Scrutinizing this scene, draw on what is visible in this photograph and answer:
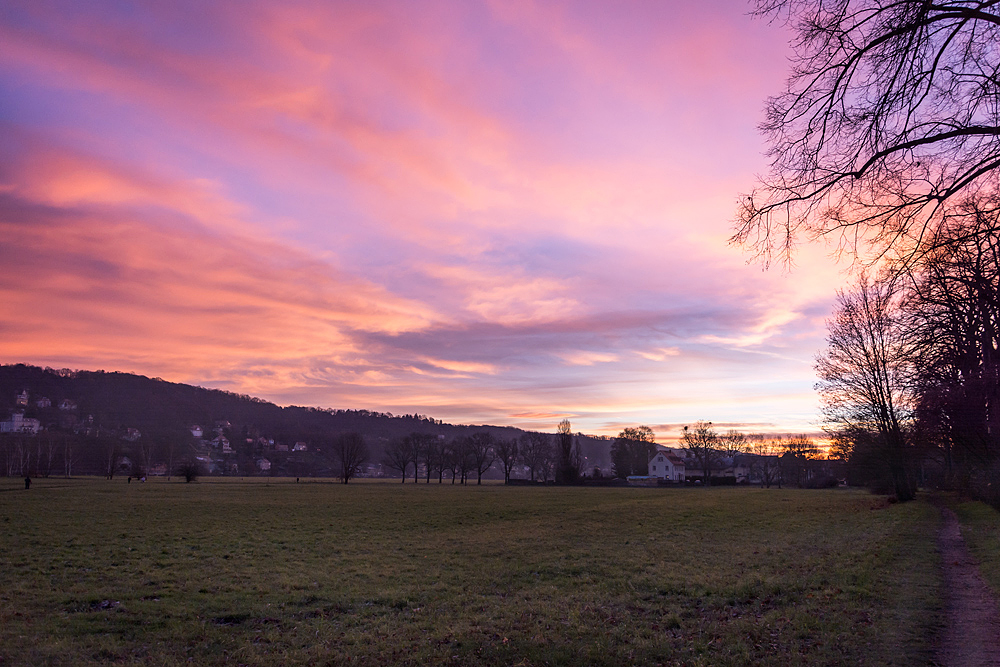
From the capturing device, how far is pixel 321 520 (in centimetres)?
3059

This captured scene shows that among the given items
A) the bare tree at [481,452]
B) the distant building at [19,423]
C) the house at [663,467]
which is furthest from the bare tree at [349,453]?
the distant building at [19,423]

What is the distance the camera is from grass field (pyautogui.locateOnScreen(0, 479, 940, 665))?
828 cm

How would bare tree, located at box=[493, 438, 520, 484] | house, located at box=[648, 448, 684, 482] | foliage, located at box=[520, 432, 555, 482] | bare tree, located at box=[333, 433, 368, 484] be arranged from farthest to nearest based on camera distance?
house, located at box=[648, 448, 684, 482] → foliage, located at box=[520, 432, 555, 482] → bare tree, located at box=[493, 438, 520, 484] → bare tree, located at box=[333, 433, 368, 484]

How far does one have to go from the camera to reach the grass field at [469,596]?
8.28 m

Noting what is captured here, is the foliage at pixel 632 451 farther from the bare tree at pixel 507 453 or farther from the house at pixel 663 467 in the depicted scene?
the bare tree at pixel 507 453

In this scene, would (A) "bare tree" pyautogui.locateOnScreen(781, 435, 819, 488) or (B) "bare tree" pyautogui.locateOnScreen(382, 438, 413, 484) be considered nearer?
(A) "bare tree" pyautogui.locateOnScreen(781, 435, 819, 488)

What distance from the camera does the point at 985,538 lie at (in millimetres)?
18891

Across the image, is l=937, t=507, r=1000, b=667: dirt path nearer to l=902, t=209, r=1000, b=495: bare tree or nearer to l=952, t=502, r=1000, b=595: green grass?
l=952, t=502, r=1000, b=595: green grass

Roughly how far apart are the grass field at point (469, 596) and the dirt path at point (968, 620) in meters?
0.31

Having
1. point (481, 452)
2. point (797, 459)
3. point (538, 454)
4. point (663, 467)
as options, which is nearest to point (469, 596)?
point (481, 452)

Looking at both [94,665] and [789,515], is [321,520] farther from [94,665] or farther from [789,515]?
[789,515]

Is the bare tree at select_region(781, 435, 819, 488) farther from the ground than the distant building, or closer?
closer

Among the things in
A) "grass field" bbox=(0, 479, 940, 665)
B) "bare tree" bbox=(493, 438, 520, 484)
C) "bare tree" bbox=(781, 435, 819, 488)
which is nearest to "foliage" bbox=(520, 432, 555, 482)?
"bare tree" bbox=(493, 438, 520, 484)

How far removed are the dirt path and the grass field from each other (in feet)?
1.01
